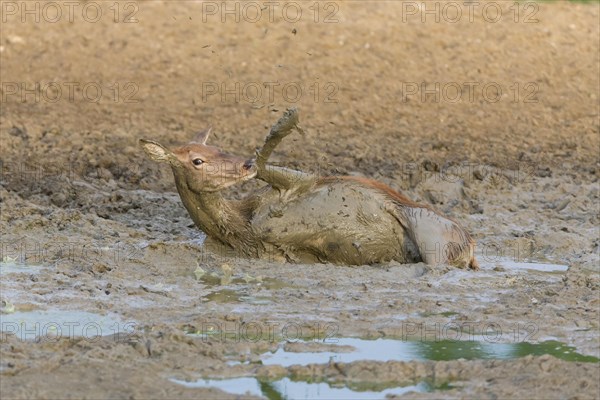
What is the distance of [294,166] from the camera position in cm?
1149

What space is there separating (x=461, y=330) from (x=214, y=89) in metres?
7.07

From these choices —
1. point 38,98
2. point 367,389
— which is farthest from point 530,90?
point 367,389

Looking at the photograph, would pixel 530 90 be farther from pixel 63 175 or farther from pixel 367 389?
pixel 367 389

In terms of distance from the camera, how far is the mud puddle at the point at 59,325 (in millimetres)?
6898

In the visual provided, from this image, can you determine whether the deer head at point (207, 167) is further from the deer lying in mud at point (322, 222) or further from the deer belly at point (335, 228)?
the deer belly at point (335, 228)

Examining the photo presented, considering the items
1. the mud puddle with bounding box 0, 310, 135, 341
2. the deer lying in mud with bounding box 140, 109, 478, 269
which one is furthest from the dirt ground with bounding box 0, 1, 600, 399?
the deer lying in mud with bounding box 140, 109, 478, 269

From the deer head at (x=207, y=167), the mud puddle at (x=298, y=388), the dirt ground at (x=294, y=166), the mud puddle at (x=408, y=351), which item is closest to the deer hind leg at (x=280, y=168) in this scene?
the deer head at (x=207, y=167)

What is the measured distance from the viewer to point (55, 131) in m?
12.2

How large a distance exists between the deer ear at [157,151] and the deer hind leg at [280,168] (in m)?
0.63

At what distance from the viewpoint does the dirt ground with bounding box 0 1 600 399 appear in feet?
21.6

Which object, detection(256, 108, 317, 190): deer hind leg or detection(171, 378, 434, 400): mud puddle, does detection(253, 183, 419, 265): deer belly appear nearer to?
detection(256, 108, 317, 190): deer hind leg

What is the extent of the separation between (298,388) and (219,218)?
272 centimetres

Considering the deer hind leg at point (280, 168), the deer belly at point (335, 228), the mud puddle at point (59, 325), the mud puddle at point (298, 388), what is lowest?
the mud puddle at point (298, 388)

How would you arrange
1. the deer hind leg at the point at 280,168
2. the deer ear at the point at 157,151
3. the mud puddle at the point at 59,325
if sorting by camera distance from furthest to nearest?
the deer hind leg at the point at 280,168
the deer ear at the point at 157,151
the mud puddle at the point at 59,325
